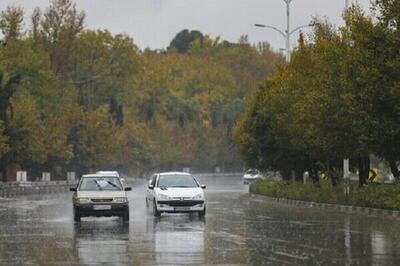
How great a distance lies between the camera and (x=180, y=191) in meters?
33.8

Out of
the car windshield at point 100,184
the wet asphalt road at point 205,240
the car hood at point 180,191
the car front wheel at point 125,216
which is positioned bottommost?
the wet asphalt road at point 205,240

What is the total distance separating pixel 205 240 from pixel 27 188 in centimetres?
5337

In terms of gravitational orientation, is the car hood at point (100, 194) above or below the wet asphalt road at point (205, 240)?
above

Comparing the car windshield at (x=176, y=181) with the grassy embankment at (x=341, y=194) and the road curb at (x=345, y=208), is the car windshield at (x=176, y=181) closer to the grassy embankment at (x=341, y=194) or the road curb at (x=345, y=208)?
the road curb at (x=345, y=208)

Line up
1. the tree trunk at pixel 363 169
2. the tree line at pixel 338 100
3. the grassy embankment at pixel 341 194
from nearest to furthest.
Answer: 1. the tree line at pixel 338 100
2. the grassy embankment at pixel 341 194
3. the tree trunk at pixel 363 169

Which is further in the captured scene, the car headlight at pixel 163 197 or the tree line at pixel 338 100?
the car headlight at pixel 163 197

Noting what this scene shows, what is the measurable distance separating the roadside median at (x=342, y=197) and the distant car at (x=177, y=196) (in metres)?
7.10

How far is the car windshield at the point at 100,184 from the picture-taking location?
31.1 metres

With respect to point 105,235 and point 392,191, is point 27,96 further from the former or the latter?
point 105,235

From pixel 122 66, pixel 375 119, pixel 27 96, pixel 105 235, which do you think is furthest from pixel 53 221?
pixel 122 66

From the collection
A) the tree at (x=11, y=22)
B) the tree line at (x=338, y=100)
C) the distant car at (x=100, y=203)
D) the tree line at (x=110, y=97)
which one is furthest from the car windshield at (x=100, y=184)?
the tree at (x=11, y=22)

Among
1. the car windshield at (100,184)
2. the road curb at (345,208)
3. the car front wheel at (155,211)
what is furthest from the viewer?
the road curb at (345,208)

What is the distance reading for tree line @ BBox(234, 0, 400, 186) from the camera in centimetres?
3234

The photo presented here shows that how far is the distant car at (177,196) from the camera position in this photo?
3338cm
